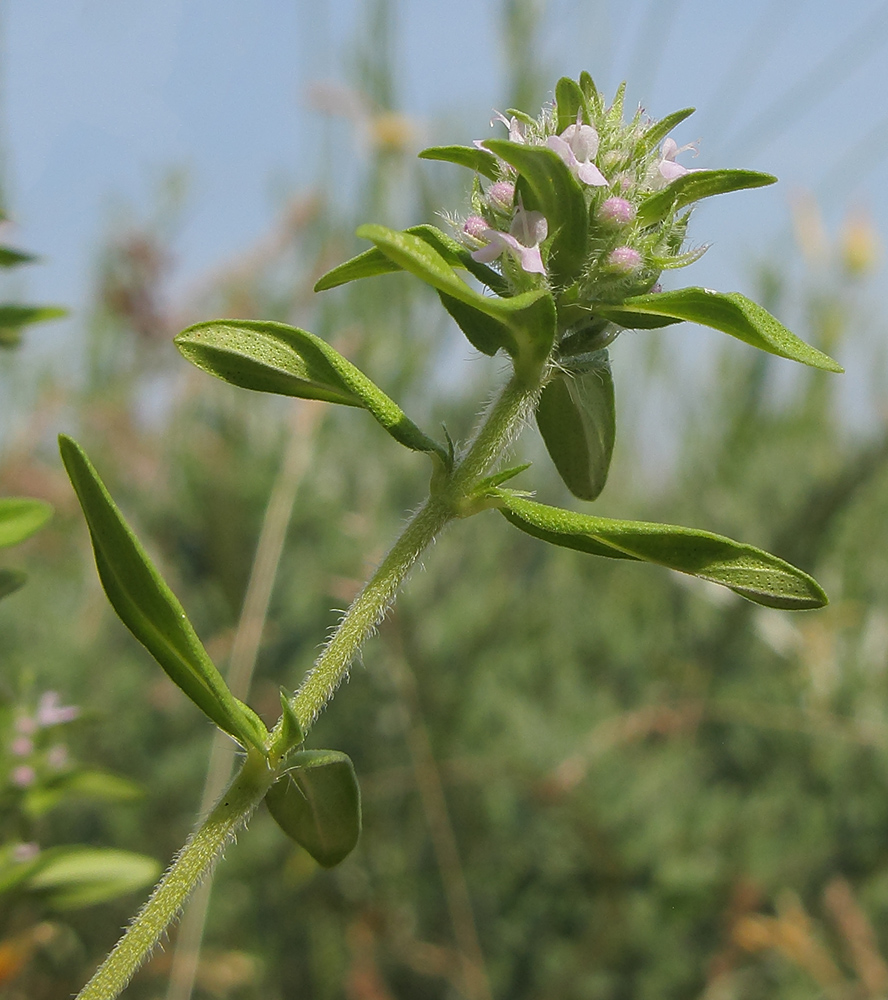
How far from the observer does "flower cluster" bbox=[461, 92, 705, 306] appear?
2.30ft

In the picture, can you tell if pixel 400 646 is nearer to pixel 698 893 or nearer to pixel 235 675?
pixel 235 675

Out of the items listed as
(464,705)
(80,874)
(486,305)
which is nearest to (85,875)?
(80,874)

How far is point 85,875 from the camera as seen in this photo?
94cm

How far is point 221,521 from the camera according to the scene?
96.3 inches

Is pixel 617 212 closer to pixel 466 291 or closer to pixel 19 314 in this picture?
pixel 466 291

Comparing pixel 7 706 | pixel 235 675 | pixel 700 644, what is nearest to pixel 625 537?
pixel 7 706

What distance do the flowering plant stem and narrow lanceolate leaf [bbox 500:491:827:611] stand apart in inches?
1.6

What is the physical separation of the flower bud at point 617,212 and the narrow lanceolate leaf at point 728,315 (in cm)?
5

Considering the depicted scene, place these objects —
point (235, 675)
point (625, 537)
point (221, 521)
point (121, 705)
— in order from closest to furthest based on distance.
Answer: point (625, 537)
point (235, 675)
point (121, 705)
point (221, 521)

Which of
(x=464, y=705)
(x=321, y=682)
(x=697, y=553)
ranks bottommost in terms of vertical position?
(x=464, y=705)

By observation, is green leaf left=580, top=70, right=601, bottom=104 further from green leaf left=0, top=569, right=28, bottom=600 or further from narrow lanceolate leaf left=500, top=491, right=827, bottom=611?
green leaf left=0, top=569, right=28, bottom=600

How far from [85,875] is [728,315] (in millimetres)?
709

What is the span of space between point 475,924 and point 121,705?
2.70 ft

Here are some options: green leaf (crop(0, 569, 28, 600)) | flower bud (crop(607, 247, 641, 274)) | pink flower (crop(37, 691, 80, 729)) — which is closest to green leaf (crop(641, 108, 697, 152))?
flower bud (crop(607, 247, 641, 274))
